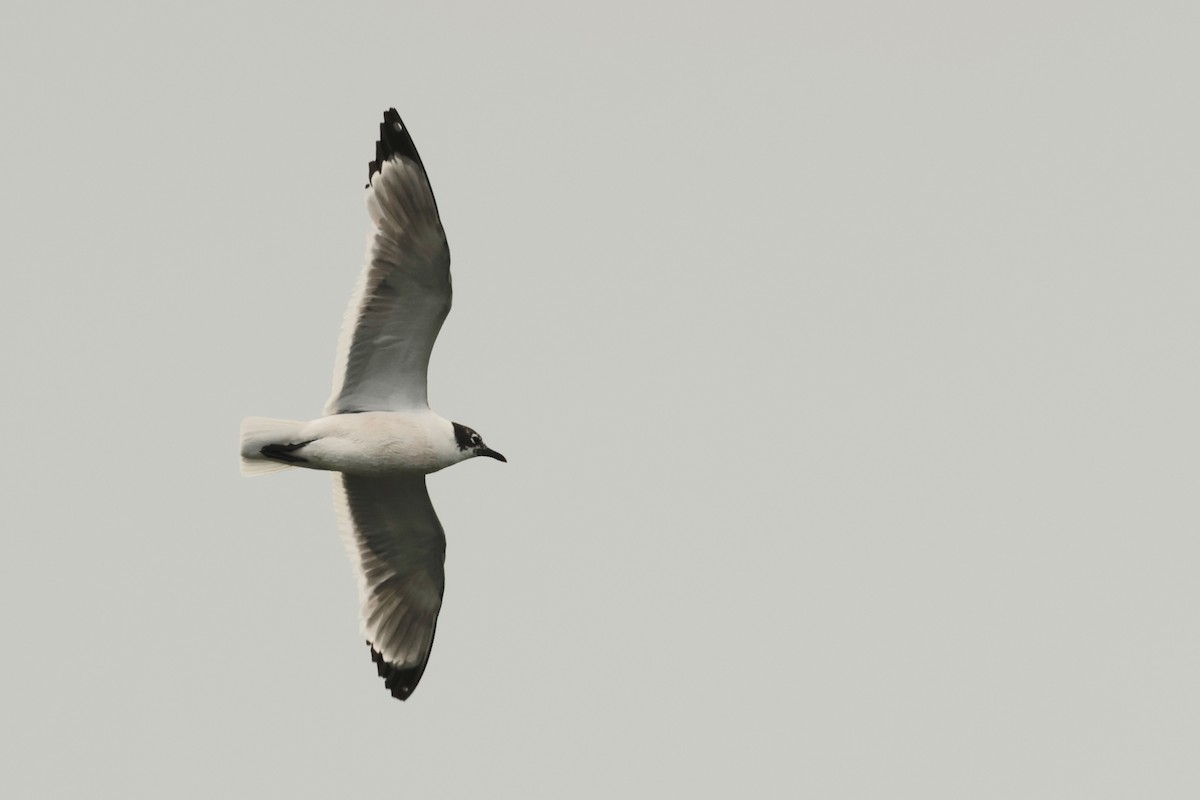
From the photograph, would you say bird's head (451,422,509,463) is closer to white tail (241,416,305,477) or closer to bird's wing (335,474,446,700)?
bird's wing (335,474,446,700)

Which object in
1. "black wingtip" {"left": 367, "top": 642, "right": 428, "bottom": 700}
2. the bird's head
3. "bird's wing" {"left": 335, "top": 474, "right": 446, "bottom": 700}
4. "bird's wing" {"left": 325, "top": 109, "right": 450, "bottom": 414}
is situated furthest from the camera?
"black wingtip" {"left": 367, "top": 642, "right": 428, "bottom": 700}

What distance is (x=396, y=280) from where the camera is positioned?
14867 mm

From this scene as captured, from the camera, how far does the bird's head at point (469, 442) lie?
1561 centimetres

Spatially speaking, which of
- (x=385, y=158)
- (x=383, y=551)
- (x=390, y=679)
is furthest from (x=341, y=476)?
(x=385, y=158)

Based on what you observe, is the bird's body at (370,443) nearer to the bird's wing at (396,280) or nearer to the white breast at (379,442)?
the white breast at (379,442)

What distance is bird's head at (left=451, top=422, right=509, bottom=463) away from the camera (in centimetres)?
1561

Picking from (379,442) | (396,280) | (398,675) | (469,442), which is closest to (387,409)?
(379,442)

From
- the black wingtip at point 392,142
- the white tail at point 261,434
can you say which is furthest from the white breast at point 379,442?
the black wingtip at point 392,142

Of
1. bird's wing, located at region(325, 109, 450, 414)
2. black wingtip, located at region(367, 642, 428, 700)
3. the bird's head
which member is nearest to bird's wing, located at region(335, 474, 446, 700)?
black wingtip, located at region(367, 642, 428, 700)

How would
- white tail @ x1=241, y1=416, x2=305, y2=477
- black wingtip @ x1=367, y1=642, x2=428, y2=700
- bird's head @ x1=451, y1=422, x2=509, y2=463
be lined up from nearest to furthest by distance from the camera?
1. white tail @ x1=241, y1=416, x2=305, y2=477
2. bird's head @ x1=451, y1=422, x2=509, y2=463
3. black wingtip @ x1=367, y1=642, x2=428, y2=700

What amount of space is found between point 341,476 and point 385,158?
124 inches

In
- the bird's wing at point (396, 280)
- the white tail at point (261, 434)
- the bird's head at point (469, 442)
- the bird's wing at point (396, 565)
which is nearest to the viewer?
the bird's wing at point (396, 280)

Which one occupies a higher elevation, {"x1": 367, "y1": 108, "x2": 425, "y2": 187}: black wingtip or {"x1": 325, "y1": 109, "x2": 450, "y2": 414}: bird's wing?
{"x1": 367, "y1": 108, "x2": 425, "y2": 187}: black wingtip

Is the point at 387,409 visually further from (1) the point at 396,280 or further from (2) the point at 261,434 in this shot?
(1) the point at 396,280
